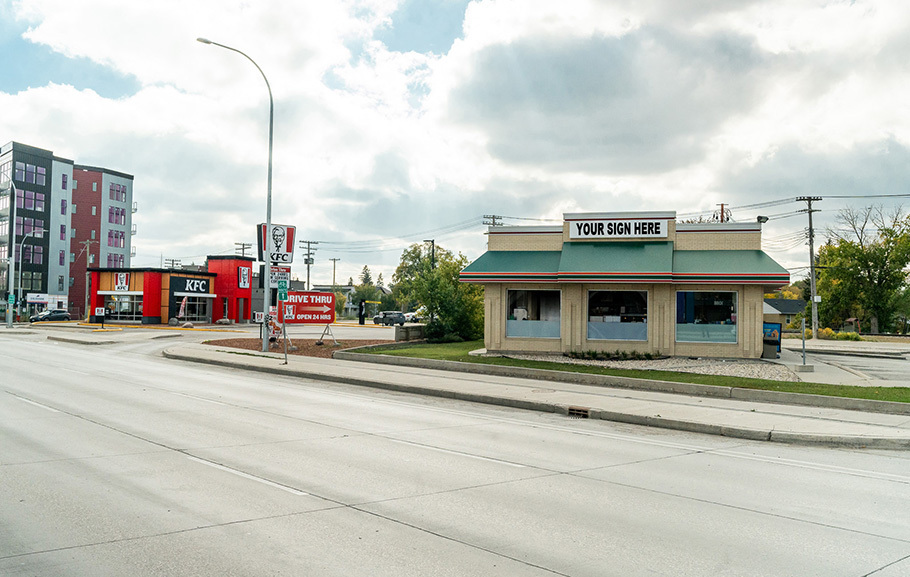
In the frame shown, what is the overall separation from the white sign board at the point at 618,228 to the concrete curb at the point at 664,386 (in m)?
7.37

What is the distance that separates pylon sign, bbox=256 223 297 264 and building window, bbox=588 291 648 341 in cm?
1298

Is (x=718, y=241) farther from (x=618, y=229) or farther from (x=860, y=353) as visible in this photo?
(x=860, y=353)

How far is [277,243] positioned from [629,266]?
48.4 feet

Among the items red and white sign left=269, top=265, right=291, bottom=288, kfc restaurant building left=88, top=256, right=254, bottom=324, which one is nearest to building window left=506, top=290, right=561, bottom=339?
red and white sign left=269, top=265, right=291, bottom=288

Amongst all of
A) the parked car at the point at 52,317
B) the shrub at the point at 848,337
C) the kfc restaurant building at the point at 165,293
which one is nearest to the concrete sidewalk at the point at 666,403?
the shrub at the point at 848,337

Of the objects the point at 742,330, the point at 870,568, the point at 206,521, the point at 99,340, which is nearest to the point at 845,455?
the point at 870,568

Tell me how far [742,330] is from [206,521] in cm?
2195

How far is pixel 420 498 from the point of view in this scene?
7305mm

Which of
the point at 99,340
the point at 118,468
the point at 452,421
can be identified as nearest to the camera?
the point at 118,468

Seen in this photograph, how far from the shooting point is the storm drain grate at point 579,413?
1476 cm

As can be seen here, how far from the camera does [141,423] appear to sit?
468 inches

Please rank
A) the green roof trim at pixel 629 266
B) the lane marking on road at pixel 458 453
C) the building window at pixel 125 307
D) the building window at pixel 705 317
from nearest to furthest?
the lane marking on road at pixel 458 453 < the green roof trim at pixel 629 266 < the building window at pixel 705 317 < the building window at pixel 125 307

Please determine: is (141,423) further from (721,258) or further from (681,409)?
(721,258)

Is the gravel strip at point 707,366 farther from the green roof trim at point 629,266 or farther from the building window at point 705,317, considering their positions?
the green roof trim at point 629,266
